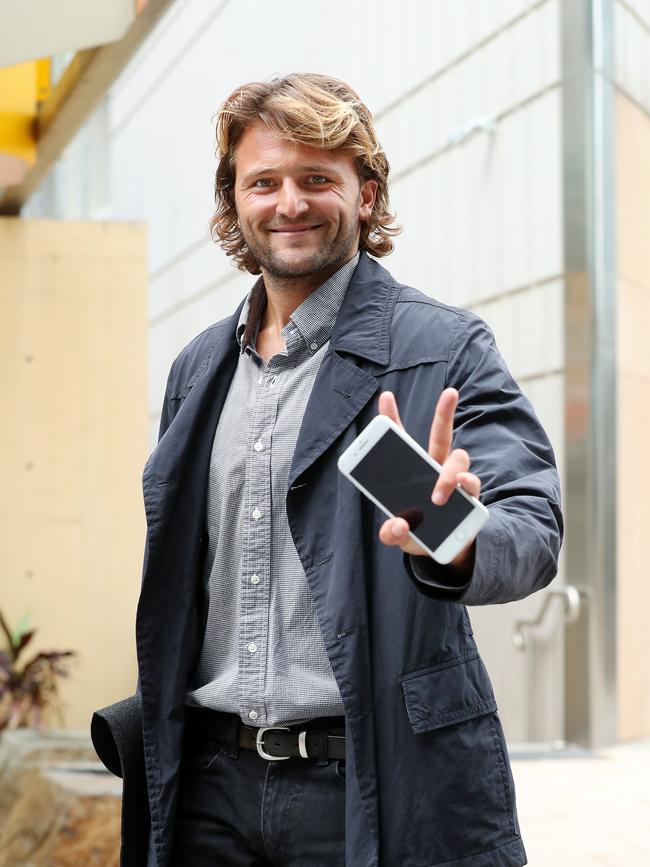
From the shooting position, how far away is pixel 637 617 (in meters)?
6.02

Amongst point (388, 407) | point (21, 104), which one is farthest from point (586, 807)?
point (21, 104)

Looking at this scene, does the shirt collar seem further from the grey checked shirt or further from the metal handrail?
the metal handrail

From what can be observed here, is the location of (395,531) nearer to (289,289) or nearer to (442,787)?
(442,787)

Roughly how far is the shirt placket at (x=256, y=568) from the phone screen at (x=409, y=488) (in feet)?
1.19

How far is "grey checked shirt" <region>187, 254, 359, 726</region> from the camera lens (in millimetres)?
1579

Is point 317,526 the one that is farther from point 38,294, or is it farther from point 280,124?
point 38,294

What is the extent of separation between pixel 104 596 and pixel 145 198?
379 cm

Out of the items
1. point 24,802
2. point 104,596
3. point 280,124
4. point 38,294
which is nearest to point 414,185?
point 38,294

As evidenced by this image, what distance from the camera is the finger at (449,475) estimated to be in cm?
121

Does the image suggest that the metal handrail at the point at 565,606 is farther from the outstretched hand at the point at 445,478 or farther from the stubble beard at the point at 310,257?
the outstretched hand at the point at 445,478

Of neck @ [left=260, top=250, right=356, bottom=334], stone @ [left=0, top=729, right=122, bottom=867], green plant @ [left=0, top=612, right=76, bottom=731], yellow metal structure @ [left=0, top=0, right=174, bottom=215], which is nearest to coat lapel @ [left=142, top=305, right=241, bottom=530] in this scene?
neck @ [left=260, top=250, right=356, bottom=334]

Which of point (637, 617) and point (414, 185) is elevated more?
point (414, 185)

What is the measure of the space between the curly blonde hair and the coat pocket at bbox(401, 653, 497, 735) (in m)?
0.76

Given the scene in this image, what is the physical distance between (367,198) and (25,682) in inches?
243
